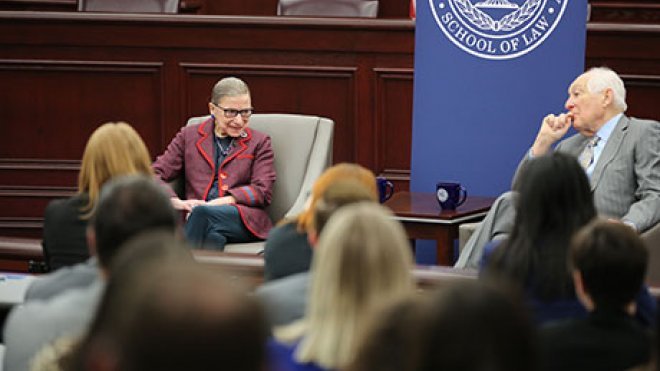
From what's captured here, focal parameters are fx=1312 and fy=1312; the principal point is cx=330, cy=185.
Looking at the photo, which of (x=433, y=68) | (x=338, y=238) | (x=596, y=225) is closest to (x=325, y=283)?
(x=338, y=238)

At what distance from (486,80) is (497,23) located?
25cm

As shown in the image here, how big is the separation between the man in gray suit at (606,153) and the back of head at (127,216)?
249 cm

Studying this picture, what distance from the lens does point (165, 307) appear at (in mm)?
1287

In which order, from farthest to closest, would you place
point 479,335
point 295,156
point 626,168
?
point 295,156 → point 626,168 → point 479,335

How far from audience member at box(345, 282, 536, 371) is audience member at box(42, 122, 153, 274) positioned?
2.16 meters

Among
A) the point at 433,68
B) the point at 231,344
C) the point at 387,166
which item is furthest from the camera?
the point at 387,166

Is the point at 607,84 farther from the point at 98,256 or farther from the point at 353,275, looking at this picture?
the point at 353,275

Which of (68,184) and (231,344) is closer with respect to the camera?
(231,344)

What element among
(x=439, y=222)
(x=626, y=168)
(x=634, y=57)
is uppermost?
(x=634, y=57)

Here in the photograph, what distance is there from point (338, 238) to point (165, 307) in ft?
2.77

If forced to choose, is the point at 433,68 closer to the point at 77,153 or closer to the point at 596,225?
the point at 77,153

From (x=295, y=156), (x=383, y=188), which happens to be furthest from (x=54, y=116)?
(x=383, y=188)

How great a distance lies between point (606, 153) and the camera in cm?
502

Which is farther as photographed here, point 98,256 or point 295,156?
point 295,156
